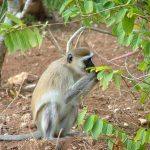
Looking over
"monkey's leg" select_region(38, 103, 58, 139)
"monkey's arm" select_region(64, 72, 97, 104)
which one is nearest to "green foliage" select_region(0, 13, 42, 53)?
"monkey's arm" select_region(64, 72, 97, 104)

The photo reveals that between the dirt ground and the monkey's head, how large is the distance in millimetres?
190

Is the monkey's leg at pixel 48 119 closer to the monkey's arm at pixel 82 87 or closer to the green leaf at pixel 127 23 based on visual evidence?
the monkey's arm at pixel 82 87

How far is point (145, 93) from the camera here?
5.00 metres

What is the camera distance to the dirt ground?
604 centimetres

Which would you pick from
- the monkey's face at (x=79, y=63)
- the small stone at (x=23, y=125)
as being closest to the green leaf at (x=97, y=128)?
the monkey's face at (x=79, y=63)

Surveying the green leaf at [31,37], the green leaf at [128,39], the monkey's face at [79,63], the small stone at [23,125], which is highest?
the green leaf at [31,37]

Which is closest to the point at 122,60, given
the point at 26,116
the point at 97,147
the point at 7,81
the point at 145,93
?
the point at 7,81

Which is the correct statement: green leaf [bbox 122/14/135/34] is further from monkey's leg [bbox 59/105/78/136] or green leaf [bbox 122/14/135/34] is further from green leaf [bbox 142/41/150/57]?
monkey's leg [bbox 59/105/78/136]

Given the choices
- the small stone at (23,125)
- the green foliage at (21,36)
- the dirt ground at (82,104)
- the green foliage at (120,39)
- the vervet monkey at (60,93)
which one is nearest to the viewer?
the green foliage at (120,39)

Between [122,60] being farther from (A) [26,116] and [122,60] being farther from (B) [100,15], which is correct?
(B) [100,15]

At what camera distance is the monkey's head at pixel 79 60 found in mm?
6430

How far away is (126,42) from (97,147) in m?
1.57

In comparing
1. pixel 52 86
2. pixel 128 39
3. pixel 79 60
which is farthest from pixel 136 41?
pixel 52 86

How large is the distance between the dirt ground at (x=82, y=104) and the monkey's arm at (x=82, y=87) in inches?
14.0
